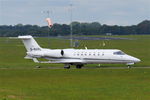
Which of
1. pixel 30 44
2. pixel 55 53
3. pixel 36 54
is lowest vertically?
pixel 36 54

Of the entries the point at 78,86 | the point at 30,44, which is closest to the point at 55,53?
the point at 30,44

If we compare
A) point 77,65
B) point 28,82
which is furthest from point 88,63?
point 28,82

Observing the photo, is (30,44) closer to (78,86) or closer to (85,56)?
(85,56)

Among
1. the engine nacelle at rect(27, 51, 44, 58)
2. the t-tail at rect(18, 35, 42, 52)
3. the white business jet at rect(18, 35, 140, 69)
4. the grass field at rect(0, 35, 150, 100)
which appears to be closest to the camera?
the grass field at rect(0, 35, 150, 100)

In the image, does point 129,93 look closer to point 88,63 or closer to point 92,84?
point 92,84

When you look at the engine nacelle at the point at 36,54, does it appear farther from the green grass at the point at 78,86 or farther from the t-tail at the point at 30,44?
→ the green grass at the point at 78,86

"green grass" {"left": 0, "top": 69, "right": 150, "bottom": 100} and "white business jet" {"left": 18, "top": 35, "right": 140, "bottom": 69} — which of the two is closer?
"green grass" {"left": 0, "top": 69, "right": 150, "bottom": 100}

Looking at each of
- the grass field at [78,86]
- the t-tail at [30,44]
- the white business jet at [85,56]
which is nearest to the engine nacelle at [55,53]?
the white business jet at [85,56]

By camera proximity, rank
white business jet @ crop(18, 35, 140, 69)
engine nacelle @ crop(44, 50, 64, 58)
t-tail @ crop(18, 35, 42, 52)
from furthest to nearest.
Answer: t-tail @ crop(18, 35, 42, 52) < engine nacelle @ crop(44, 50, 64, 58) < white business jet @ crop(18, 35, 140, 69)

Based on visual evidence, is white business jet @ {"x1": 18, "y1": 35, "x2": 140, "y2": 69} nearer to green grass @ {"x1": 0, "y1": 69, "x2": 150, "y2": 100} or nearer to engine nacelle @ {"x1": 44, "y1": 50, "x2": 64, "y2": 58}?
engine nacelle @ {"x1": 44, "y1": 50, "x2": 64, "y2": 58}

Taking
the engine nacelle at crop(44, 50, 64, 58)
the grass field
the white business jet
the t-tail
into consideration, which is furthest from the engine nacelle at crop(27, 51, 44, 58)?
the grass field

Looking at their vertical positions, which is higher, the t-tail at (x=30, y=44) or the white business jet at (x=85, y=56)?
the t-tail at (x=30, y=44)

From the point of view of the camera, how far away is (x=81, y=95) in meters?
32.0

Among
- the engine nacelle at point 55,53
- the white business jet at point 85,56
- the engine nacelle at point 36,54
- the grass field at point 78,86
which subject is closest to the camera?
the grass field at point 78,86
